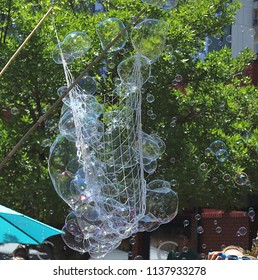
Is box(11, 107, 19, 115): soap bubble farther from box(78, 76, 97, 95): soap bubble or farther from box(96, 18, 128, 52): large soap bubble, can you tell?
box(96, 18, 128, 52): large soap bubble

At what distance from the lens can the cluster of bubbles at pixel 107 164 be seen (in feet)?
29.5

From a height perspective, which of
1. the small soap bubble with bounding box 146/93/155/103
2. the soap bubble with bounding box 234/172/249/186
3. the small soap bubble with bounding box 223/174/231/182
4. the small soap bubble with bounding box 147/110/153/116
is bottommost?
the small soap bubble with bounding box 223/174/231/182

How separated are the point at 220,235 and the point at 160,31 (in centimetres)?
973

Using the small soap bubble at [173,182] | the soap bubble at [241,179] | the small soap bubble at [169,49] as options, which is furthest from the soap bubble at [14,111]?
the soap bubble at [241,179]

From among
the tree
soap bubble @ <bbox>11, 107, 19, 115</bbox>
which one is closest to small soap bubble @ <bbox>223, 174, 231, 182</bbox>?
the tree

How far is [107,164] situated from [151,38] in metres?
1.60

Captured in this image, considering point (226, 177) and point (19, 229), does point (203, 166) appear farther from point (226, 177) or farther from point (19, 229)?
point (19, 229)

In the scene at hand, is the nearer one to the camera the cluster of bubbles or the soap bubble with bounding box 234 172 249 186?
the cluster of bubbles

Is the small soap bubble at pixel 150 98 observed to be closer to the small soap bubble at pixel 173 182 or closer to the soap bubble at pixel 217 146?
the soap bubble at pixel 217 146

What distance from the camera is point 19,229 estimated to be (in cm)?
809

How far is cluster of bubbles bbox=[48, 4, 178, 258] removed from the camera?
898 cm

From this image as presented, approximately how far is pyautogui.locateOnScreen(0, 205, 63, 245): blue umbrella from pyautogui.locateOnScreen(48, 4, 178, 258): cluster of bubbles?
0.81 metres

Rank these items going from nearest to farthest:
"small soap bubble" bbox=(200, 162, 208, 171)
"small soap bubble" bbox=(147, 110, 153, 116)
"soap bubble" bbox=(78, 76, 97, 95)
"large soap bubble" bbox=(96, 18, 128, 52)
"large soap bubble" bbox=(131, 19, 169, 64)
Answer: "large soap bubble" bbox=(131, 19, 169, 64) → "large soap bubble" bbox=(96, 18, 128, 52) → "soap bubble" bbox=(78, 76, 97, 95) → "small soap bubble" bbox=(200, 162, 208, 171) → "small soap bubble" bbox=(147, 110, 153, 116)
